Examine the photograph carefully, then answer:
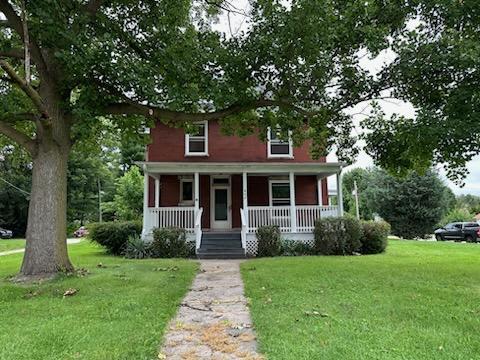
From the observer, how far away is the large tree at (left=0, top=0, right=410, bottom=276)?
8219mm

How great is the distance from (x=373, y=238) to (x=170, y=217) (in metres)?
8.31

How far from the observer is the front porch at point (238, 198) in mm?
15625

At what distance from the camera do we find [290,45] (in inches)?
342

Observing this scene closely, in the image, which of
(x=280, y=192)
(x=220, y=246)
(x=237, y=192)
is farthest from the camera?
(x=280, y=192)

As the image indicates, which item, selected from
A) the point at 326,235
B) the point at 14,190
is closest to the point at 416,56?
the point at 326,235

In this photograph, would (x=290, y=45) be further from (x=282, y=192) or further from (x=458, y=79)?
(x=282, y=192)

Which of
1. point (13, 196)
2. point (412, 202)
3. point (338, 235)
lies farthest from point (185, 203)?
point (13, 196)

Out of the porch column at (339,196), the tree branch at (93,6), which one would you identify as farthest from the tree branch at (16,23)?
the porch column at (339,196)

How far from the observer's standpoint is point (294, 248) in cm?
1509

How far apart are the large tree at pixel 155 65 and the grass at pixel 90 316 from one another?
158 centimetres

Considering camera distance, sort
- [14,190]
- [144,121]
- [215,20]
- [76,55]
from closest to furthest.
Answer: [76,55] < [215,20] < [144,121] < [14,190]

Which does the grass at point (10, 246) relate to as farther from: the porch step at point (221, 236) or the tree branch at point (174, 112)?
the tree branch at point (174, 112)

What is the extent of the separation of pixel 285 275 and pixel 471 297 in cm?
391

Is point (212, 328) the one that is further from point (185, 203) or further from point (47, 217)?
point (185, 203)
